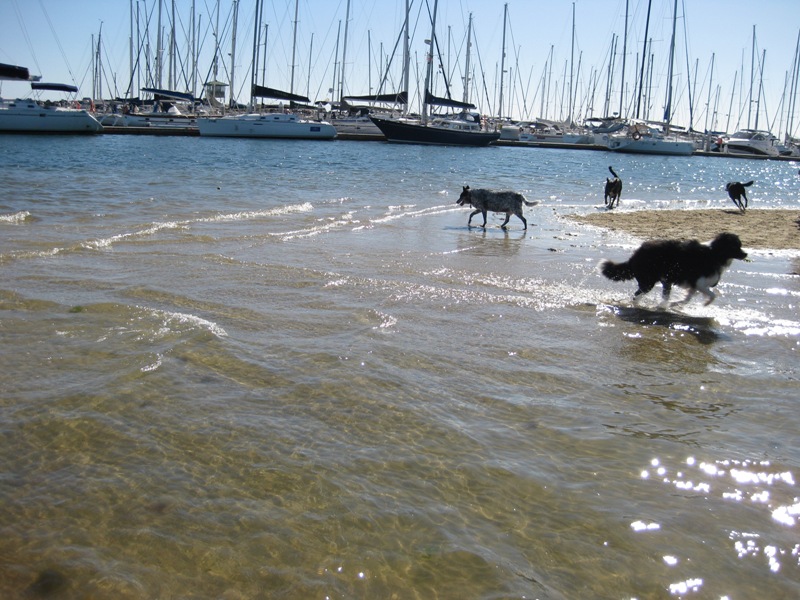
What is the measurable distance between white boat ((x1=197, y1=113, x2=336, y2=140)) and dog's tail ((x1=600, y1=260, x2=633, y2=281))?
184ft

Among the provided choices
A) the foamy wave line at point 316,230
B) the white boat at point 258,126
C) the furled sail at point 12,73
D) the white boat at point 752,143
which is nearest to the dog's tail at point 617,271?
the foamy wave line at point 316,230

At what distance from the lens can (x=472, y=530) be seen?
3203 mm

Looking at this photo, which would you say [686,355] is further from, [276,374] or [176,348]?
[176,348]

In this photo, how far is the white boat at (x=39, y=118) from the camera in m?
49.2

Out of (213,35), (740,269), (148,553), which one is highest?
(213,35)

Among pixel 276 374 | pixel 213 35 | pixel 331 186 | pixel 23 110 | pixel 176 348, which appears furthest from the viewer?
pixel 213 35

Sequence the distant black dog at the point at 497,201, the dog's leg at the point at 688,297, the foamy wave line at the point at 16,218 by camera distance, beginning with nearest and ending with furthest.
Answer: the dog's leg at the point at 688,297, the foamy wave line at the point at 16,218, the distant black dog at the point at 497,201

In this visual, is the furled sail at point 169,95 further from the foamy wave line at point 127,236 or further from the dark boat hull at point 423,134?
the foamy wave line at point 127,236

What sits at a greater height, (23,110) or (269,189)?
(23,110)

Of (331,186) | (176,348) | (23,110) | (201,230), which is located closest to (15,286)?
(176,348)

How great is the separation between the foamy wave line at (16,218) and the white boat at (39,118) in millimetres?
42399

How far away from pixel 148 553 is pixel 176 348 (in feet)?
9.03

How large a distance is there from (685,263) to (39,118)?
53.3 m

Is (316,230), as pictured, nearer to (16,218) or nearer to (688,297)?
(16,218)
